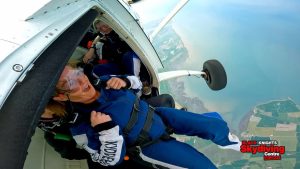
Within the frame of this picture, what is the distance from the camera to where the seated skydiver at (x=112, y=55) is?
2.97 metres

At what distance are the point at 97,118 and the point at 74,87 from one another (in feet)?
0.67

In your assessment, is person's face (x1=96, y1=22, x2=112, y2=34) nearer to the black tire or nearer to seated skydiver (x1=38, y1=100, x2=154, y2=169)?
seated skydiver (x1=38, y1=100, x2=154, y2=169)

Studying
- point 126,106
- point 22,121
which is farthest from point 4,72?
point 126,106

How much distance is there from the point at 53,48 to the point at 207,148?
30522mm

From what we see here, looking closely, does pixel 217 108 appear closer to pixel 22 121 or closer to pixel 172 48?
pixel 172 48

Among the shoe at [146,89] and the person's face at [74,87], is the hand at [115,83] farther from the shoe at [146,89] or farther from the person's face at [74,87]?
the shoe at [146,89]

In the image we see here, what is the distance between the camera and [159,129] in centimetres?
222

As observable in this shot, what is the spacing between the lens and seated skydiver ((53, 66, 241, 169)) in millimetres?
1806

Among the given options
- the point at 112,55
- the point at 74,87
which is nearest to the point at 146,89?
the point at 112,55

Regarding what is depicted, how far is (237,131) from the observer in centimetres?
3388

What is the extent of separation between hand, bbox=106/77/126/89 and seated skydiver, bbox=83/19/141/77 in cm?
81

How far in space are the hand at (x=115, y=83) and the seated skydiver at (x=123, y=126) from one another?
2 cm

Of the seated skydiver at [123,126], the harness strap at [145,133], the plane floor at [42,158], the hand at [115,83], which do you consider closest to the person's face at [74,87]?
the seated skydiver at [123,126]

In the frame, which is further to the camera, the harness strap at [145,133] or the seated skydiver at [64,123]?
the harness strap at [145,133]
